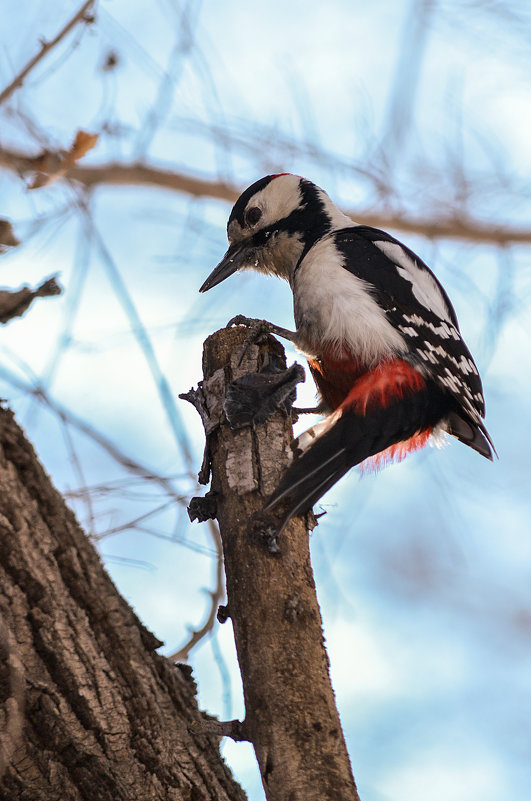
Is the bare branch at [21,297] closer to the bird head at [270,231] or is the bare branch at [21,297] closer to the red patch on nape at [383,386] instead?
the red patch on nape at [383,386]

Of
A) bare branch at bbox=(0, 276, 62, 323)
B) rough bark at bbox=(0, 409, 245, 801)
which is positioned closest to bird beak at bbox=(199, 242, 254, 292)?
bare branch at bbox=(0, 276, 62, 323)

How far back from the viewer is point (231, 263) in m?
3.47

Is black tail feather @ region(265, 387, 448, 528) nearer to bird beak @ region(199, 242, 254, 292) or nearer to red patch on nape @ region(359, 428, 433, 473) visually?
red patch on nape @ region(359, 428, 433, 473)

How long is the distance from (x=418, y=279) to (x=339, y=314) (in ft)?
1.55

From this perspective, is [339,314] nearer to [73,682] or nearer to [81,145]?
[73,682]

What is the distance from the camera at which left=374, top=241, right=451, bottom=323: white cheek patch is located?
307 centimetres

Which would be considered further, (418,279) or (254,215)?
(254,215)

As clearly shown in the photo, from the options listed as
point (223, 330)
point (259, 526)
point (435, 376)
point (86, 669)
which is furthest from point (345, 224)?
point (86, 669)

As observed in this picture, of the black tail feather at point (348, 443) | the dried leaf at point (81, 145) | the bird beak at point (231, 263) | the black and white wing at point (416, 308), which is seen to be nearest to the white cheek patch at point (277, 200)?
the bird beak at point (231, 263)

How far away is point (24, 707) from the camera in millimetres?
1750

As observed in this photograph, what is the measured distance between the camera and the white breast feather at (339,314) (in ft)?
9.15

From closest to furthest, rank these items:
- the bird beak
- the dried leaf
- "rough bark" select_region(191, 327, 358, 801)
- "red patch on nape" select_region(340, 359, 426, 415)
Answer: "rough bark" select_region(191, 327, 358, 801)
"red patch on nape" select_region(340, 359, 426, 415)
the bird beak
the dried leaf

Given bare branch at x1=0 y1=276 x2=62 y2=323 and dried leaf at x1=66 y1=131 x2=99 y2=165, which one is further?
dried leaf at x1=66 y1=131 x2=99 y2=165

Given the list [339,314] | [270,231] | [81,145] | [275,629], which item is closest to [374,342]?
[339,314]
